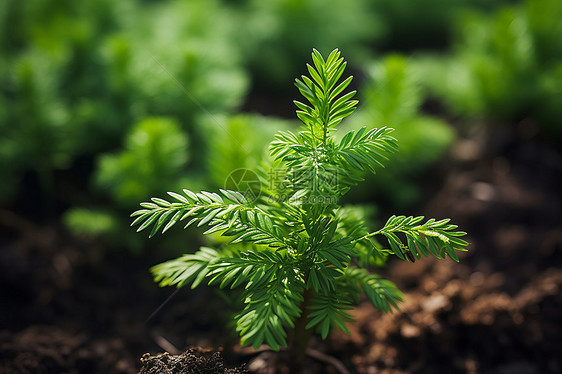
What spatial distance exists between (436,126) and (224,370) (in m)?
1.95

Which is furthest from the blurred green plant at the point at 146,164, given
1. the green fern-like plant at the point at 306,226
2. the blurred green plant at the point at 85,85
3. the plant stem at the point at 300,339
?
the plant stem at the point at 300,339


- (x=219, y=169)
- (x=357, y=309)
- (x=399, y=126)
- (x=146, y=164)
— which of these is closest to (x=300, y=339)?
(x=357, y=309)

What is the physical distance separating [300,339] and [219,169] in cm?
73

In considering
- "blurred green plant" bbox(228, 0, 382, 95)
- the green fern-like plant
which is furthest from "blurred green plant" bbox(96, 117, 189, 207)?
"blurred green plant" bbox(228, 0, 382, 95)

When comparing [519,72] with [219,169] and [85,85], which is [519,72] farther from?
[85,85]

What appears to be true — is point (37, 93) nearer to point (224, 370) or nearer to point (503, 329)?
point (224, 370)

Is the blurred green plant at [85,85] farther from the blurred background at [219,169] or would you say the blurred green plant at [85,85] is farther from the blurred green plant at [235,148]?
the blurred green plant at [235,148]

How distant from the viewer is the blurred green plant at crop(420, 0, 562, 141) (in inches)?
99.5

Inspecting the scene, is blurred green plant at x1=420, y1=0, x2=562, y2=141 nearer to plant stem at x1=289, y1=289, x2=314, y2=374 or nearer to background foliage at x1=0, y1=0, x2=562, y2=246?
background foliage at x1=0, y1=0, x2=562, y2=246

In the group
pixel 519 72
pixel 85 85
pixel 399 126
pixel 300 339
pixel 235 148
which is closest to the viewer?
pixel 300 339

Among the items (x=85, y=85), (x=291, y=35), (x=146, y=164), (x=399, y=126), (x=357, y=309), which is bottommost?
(x=357, y=309)

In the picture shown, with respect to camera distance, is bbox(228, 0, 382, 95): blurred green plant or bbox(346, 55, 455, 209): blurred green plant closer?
bbox(346, 55, 455, 209): blurred green plant

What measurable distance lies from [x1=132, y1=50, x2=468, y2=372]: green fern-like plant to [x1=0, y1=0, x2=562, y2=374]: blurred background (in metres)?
0.48

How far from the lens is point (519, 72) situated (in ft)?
8.38
